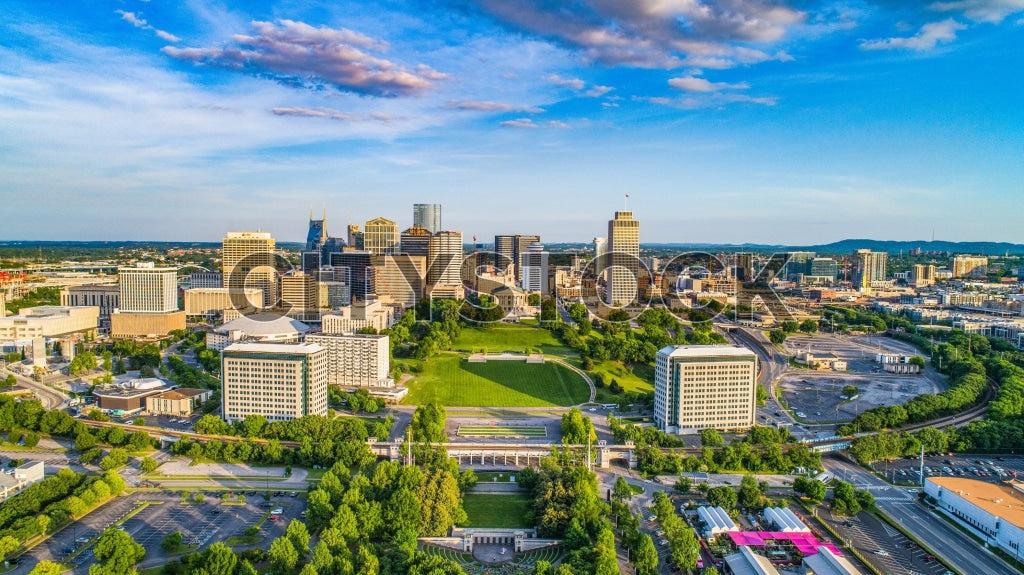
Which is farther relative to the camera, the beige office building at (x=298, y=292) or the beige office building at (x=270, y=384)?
the beige office building at (x=298, y=292)

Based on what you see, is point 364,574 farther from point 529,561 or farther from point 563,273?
point 563,273

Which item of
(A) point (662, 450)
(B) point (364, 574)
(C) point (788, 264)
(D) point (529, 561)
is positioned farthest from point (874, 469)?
(C) point (788, 264)

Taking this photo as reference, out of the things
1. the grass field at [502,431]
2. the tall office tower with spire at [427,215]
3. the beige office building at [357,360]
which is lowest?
the grass field at [502,431]

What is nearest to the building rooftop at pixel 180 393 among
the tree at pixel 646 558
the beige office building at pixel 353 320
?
the beige office building at pixel 353 320

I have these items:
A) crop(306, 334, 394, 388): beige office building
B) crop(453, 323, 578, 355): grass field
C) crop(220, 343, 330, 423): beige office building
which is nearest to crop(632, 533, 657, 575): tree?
crop(220, 343, 330, 423): beige office building

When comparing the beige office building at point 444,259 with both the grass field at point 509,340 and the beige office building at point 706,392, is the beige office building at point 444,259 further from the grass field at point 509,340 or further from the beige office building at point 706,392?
the beige office building at point 706,392

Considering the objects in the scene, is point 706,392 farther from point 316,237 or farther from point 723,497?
point 316,237

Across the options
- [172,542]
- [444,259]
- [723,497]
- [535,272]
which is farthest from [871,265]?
Answer: [172,542]

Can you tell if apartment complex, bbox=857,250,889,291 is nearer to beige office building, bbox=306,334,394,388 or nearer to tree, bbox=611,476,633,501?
beige office building, bbox=306,334,394,388
